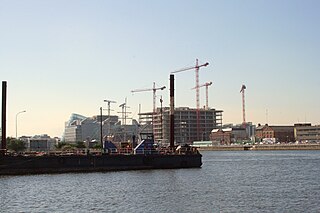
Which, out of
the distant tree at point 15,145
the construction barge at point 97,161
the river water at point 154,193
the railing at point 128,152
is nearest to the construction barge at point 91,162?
the construction barge at point 97,161

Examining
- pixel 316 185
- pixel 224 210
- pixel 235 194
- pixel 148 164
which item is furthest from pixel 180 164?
pixel 224 210

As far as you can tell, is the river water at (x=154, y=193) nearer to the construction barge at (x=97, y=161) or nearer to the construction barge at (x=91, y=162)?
the construction barge at (x=91, y=162)

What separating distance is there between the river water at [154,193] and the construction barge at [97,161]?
4.21m

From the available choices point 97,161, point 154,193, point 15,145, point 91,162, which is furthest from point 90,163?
point 15,145

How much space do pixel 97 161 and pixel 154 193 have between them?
32996 mm

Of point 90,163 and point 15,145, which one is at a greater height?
point 15,145

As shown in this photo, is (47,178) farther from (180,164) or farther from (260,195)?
(260,195)

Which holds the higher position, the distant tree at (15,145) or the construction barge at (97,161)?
the distant tree at (15,145)

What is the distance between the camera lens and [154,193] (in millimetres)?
58812

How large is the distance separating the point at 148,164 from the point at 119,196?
38.7 meters

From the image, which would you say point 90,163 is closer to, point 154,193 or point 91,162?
point 91,162

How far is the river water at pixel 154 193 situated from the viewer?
47.6 meters

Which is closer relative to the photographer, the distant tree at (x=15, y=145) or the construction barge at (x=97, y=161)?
the construction barge at (x=97, y=161)

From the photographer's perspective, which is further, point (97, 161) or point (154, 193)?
point (97, 161)
